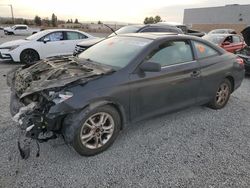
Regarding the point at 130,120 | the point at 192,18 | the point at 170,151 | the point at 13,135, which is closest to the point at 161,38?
the point at 130,120

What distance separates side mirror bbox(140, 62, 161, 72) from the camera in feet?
11.4

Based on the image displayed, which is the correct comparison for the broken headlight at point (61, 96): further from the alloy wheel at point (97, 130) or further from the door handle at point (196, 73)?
the door handle at point (196, 73)

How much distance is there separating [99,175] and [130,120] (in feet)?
3.21

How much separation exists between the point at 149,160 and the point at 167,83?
4.07ft

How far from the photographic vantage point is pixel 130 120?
365 centimetres

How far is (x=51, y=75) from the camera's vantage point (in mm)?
3381

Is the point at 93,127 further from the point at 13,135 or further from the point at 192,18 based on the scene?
the point at 192,18

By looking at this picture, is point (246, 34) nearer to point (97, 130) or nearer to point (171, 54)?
point (171, 54)

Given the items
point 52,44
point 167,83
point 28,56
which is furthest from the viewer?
point 52,44

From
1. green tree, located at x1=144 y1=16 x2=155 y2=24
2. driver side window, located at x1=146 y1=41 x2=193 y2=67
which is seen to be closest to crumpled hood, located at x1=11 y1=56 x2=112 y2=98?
driver side window, located at x1=146 y1=41 x2=193 y2=67

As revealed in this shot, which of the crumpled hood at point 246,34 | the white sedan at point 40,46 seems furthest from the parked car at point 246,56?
the white sedan at point 40,46

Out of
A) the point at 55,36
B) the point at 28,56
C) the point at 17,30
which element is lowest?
the point at 17,30

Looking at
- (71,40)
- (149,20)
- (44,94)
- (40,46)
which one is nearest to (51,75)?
(44,94)

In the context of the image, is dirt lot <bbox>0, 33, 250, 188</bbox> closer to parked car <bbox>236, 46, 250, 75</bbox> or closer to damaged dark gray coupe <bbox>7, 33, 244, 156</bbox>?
damaged dark gray coupe <bbox>7, 33, 244, 156</bbox>
